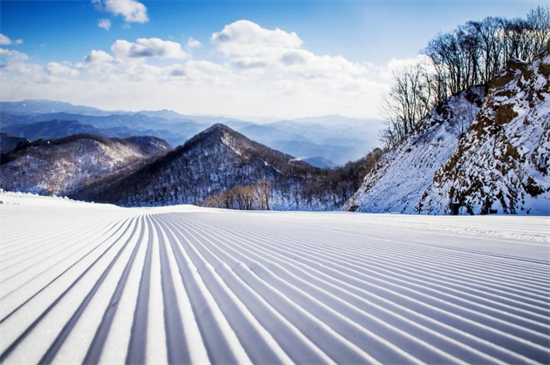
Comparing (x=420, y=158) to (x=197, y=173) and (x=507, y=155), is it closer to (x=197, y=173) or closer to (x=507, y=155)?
(x=507, y=155)

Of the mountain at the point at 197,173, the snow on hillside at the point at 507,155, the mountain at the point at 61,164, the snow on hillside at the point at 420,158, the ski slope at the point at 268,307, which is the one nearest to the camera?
the ski slope at the point at 268,307

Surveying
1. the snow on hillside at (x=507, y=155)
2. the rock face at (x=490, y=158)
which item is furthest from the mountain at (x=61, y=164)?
the snow on hillside at (x=507, y=155)

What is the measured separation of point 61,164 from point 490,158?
19093 centimetres

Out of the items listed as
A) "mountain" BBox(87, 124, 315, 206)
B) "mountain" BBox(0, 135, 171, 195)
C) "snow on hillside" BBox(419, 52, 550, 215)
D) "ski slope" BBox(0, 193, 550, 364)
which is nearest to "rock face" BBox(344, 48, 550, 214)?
"snow on hillside" BBox(419, 52, 550, 215)

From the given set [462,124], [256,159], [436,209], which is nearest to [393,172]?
[462,124]

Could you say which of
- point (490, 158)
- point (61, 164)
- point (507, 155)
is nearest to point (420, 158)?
point (490, 158)

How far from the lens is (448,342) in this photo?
1759 millimetres

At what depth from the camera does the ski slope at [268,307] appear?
1631 mm

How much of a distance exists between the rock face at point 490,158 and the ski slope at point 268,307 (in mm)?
10434

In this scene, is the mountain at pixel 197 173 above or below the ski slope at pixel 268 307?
above

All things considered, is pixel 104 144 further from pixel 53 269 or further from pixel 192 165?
pixel 53 269

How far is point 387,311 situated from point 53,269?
3478 mm

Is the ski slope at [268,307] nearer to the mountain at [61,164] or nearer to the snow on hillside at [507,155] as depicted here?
the snow on hillside at [507,155]

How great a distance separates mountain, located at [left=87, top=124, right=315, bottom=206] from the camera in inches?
4124
